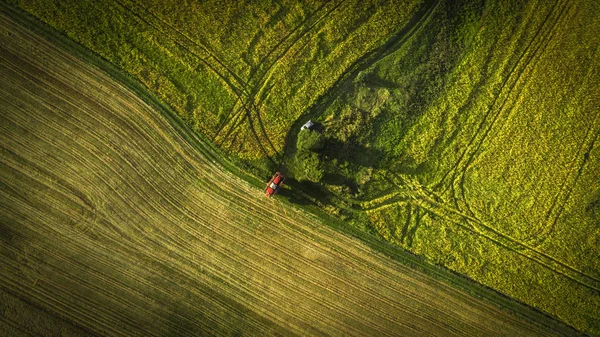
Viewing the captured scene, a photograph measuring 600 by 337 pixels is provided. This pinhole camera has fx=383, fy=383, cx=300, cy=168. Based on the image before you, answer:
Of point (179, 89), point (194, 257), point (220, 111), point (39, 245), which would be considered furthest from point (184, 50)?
point (39, 245)

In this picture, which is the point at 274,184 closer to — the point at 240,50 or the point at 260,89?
the point at 260,89

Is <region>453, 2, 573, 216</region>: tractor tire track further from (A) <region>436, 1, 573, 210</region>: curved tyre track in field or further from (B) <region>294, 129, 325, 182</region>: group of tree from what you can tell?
(B) <region>294, 129, 325, 182</region>: group of tree

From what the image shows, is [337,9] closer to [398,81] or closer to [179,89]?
[398,81]

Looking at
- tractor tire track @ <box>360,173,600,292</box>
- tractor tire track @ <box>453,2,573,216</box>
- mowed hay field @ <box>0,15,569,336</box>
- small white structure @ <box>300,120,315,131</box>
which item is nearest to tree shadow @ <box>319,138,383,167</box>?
small white structure @ <box>300,120,315,131</box>


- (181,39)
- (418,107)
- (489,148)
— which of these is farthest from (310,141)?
(489,148)

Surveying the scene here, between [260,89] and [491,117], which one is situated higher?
[491,117]

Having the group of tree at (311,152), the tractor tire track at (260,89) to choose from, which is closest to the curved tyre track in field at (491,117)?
the group of tree at (311,152)

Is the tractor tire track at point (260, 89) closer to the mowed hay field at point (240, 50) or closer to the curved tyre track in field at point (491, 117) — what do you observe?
the mowed hay field at point (240, 50)
